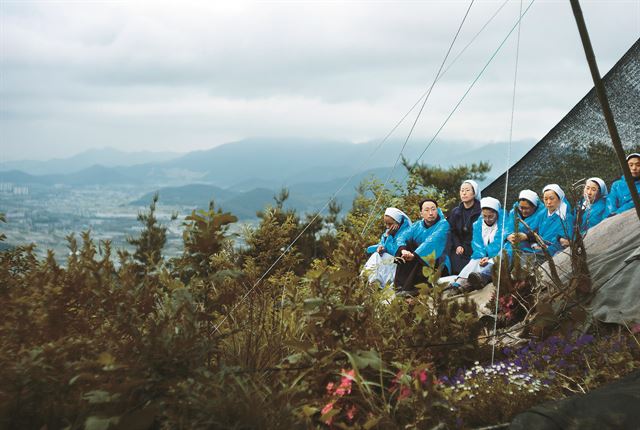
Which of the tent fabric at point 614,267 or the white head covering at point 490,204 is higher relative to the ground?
the white head covering at point 490,204

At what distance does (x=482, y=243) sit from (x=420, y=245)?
77 cm

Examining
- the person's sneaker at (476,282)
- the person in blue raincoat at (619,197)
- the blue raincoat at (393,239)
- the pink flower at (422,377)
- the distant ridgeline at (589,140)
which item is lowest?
the person's sneaker at (476,282)

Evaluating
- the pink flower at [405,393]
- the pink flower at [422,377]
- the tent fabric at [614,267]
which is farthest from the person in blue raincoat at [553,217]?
the pink flower at [422,377]

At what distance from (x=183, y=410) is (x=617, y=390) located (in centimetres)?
229

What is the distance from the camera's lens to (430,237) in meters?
7.82

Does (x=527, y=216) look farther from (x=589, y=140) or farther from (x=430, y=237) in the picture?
(x=589, y=140)

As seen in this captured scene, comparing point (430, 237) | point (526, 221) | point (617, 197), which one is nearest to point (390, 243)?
point (430, 237)

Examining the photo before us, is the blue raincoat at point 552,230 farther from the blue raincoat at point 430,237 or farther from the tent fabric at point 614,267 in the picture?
the blue raincoat at point 430,237

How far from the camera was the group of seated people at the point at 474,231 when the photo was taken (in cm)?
714

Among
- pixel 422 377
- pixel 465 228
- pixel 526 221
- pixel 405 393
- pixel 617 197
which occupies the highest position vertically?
pixel 617 197

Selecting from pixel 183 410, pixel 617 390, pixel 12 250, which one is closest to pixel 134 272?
pixel 183 410

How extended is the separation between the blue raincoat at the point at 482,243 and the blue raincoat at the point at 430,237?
37 centimetres

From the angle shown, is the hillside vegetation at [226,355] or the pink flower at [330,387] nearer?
the hillside vegetation at [226,355]

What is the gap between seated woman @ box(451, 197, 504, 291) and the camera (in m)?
7.07
